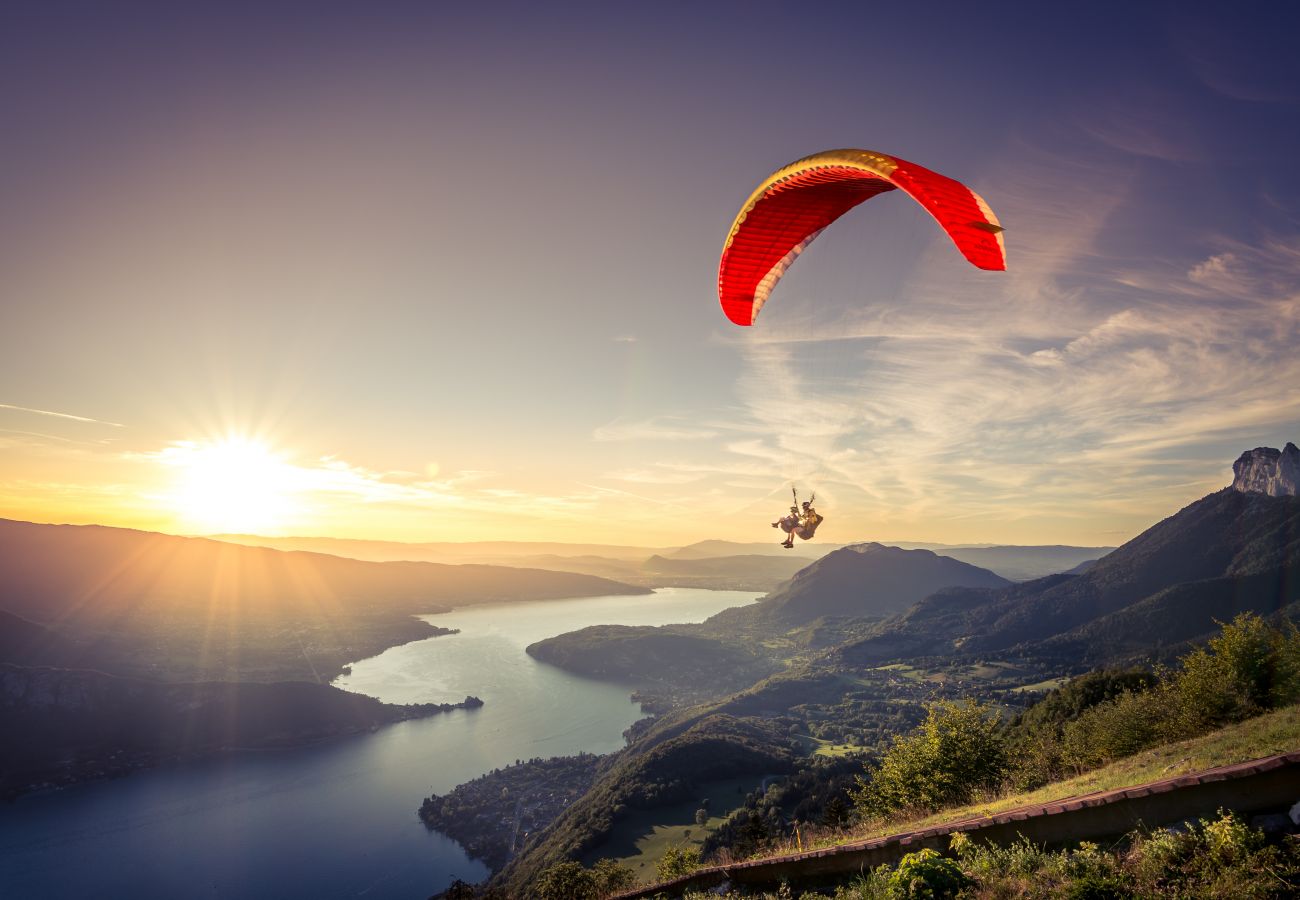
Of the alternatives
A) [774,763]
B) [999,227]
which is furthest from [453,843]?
[999,227]

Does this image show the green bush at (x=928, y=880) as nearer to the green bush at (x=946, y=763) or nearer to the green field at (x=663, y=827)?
the green bush at (x=946, y=763)

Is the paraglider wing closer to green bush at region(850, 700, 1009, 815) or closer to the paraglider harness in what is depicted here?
the paraglider harness

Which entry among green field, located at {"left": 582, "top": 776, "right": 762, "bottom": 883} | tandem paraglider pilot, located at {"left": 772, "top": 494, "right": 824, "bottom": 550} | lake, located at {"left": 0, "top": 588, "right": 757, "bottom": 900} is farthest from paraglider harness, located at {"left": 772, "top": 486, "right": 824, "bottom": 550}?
lake, located at {"left": 0, "top": 588, "right": 757, "bottom": 900}

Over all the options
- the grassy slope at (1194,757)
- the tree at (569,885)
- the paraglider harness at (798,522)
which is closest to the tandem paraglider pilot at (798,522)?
the paraglider harness at (798,522)

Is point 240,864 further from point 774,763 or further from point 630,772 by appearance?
point 774,763

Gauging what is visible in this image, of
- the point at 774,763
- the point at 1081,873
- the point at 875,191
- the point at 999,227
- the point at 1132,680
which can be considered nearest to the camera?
the point at 1081,873
